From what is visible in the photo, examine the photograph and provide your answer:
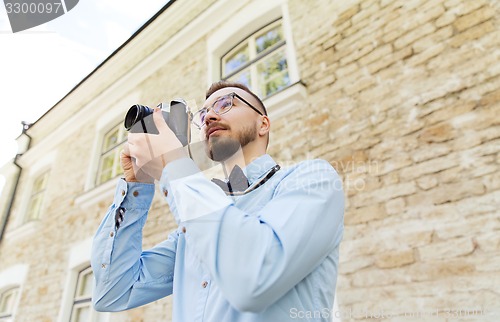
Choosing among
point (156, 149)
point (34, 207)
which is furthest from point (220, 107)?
point (34, 207)

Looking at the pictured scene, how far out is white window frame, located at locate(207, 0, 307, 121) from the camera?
3316 millimetres

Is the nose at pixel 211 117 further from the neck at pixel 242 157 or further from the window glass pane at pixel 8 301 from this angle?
the window glass pane at pixel 8 301

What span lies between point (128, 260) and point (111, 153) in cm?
553

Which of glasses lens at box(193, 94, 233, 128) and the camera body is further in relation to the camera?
glasses lens at box(193, 94, 233, 128)

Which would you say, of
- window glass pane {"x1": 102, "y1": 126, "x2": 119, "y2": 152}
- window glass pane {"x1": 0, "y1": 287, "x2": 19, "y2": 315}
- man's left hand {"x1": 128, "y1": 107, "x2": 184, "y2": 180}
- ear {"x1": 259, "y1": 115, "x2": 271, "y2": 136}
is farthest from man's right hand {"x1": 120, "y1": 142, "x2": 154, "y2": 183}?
window glass pane {"x1": 0, "y1": 287, "x2": 19, "y2": 315}

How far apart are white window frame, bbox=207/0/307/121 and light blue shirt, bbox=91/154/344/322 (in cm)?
246

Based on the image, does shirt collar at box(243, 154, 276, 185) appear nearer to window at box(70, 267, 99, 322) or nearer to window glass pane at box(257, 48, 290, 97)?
window glass pane at box(257, 48, 290, 97)

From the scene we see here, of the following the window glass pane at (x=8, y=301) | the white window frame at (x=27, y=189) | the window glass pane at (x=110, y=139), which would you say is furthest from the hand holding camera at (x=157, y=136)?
the window glass pane at (x=8, y=301)

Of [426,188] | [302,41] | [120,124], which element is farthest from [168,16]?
[426,188]

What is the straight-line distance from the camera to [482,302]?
181 cm

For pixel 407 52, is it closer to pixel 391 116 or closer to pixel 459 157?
pixel 391 116

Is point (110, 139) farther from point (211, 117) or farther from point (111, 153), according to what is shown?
point (211, 117)

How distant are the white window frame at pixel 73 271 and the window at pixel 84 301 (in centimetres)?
4

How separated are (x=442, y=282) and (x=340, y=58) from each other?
2.24m
